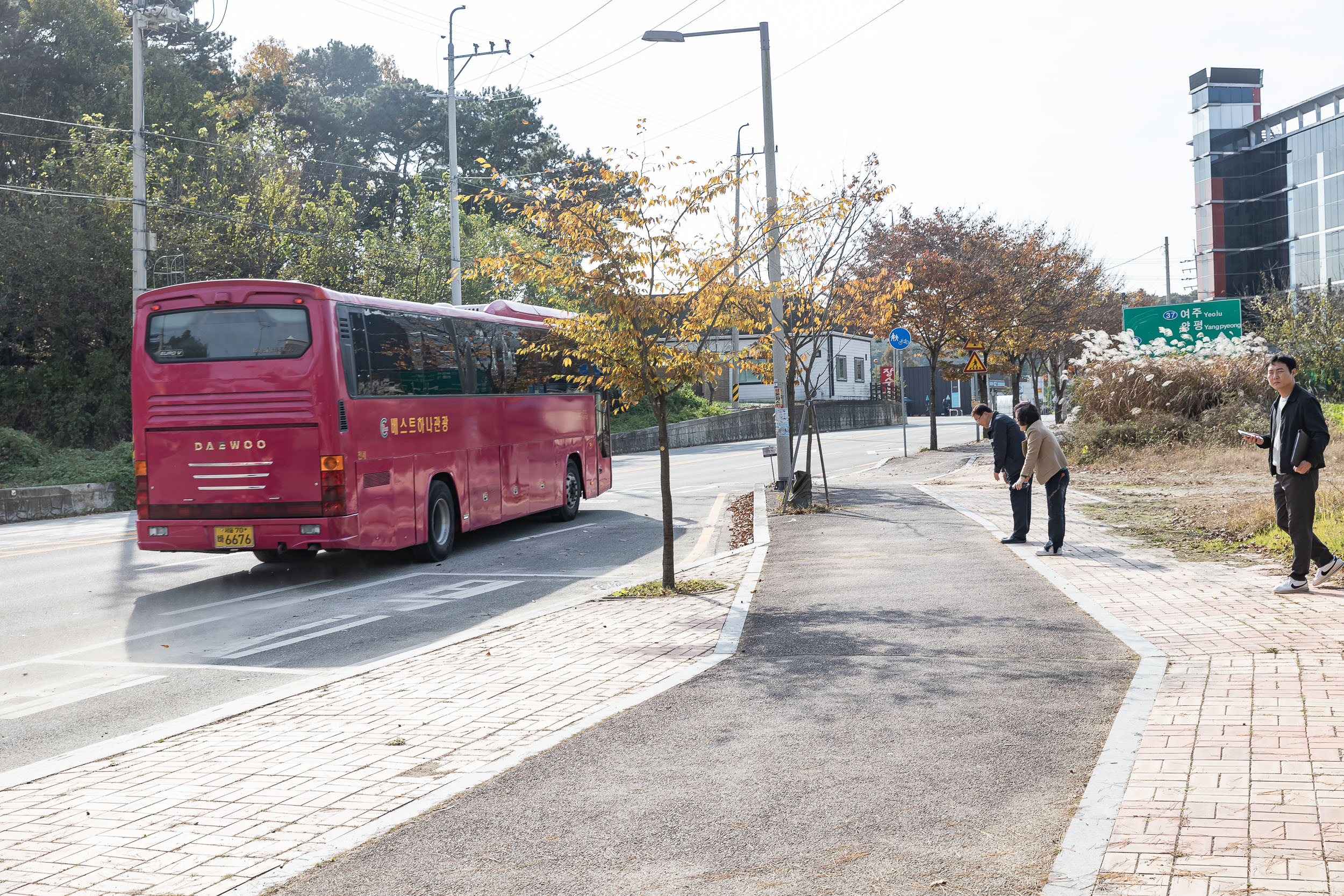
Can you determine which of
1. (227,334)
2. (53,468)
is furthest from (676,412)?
(227,334)

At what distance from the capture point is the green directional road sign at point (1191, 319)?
116 ft

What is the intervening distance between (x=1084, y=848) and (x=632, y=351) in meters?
7.43

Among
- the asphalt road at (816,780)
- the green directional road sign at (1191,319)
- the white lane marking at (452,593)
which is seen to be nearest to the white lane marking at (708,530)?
Result: the white lane marking at (452,593)

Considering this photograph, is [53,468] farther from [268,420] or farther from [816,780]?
[816,780]

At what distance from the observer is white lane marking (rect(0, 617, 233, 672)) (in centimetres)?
870

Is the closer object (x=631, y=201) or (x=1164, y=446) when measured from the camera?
(x=631, y=201)

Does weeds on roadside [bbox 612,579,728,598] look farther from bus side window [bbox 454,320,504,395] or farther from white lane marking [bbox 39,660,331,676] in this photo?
bus side window [bbox 454,320,504,395]

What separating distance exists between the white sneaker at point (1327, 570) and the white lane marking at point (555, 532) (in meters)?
10.0

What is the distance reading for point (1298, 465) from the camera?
889cm

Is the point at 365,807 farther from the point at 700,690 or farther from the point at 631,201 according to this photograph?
the point at 631,201

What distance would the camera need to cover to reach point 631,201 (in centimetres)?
1104

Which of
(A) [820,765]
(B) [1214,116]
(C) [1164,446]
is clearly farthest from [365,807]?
(B) [1214,116]

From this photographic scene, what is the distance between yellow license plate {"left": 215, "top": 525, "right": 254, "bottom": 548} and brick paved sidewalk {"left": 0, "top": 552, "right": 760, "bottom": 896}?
15.1 ft

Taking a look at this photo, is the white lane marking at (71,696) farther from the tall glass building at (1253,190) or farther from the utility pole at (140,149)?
the tall glass building at (1253,190)
